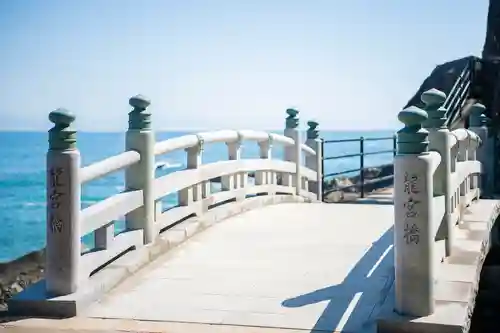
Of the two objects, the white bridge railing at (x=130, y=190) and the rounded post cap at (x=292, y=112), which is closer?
the white bridge railing at (x=130, y=190)

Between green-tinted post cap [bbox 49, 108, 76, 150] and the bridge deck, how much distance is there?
3.71 feet

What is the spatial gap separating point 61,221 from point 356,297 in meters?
2.10

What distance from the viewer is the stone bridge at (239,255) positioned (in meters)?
3.88

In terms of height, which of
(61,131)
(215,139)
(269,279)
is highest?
(61,131)

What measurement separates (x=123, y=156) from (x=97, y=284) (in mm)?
1152

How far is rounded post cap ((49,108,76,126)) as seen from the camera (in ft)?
14.6

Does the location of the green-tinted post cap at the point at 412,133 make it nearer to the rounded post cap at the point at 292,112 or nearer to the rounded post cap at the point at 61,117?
the rounded post cap at the point at 61,117

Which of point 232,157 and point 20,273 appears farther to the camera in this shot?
point 20,273

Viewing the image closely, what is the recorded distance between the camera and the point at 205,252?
611 cm

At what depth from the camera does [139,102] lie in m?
5.66

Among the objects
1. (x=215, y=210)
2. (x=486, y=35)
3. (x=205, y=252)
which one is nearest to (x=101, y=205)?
(x=205, y=252)

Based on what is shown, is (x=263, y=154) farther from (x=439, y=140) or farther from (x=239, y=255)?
(x=439, y=140)

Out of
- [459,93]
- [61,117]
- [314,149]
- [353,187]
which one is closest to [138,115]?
[61,117]

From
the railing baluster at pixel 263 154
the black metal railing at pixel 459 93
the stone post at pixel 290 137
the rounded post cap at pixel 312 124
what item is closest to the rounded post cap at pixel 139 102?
the railing baluster at pixel 263 154
